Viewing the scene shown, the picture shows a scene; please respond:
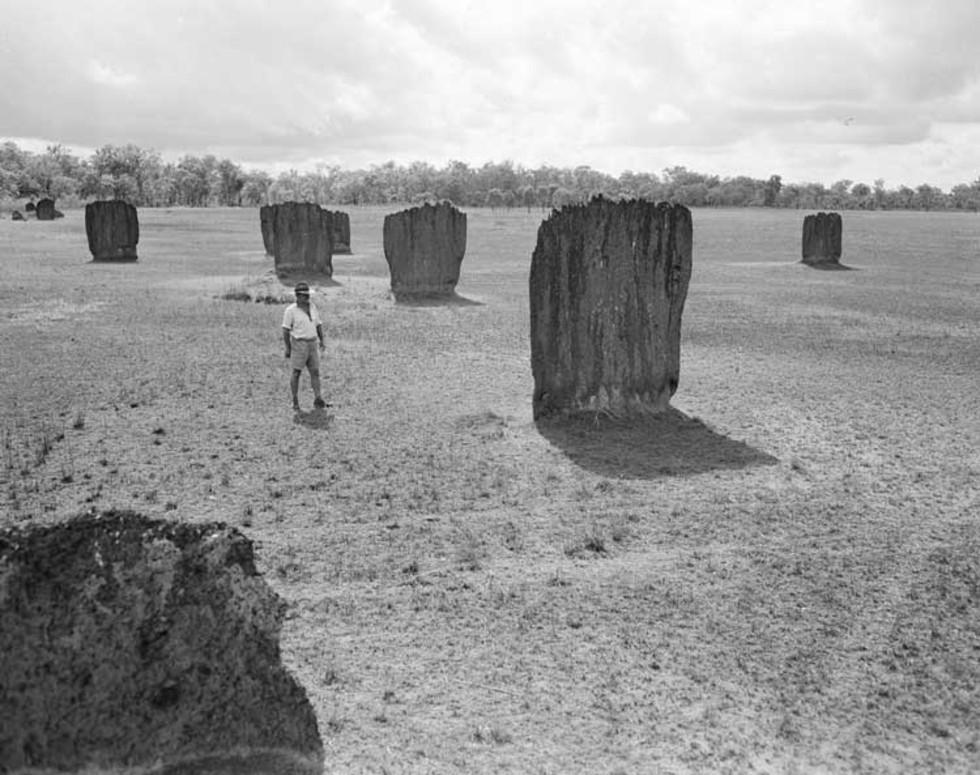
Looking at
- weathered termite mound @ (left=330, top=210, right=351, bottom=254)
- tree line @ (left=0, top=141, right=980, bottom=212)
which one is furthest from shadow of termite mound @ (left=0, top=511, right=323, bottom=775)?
tree line @ (left=0, top=141, right=980, bottom=212)

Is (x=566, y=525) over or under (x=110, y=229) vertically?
under

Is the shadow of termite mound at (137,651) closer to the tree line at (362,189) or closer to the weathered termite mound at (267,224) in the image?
the weathered termite mound at (267,224)

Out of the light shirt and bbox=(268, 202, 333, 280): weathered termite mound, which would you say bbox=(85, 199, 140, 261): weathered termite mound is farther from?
the light shirt

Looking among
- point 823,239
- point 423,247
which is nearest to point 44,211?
point 423,247

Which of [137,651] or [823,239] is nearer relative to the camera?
[137,651]

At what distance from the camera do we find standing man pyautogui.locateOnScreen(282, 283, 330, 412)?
12836 mm

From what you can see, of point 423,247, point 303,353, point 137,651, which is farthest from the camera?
point 423,247

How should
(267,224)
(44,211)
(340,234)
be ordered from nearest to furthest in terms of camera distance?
(267,224) < (340,234) < (44,211)

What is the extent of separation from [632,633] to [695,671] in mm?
620

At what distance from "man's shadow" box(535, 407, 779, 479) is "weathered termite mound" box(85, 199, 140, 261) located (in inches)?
1119

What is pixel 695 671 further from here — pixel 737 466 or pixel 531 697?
pixel 737 466

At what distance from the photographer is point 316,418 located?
40.7 feet

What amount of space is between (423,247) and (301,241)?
7.18 m

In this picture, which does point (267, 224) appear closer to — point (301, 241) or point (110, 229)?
point (110, 229)
